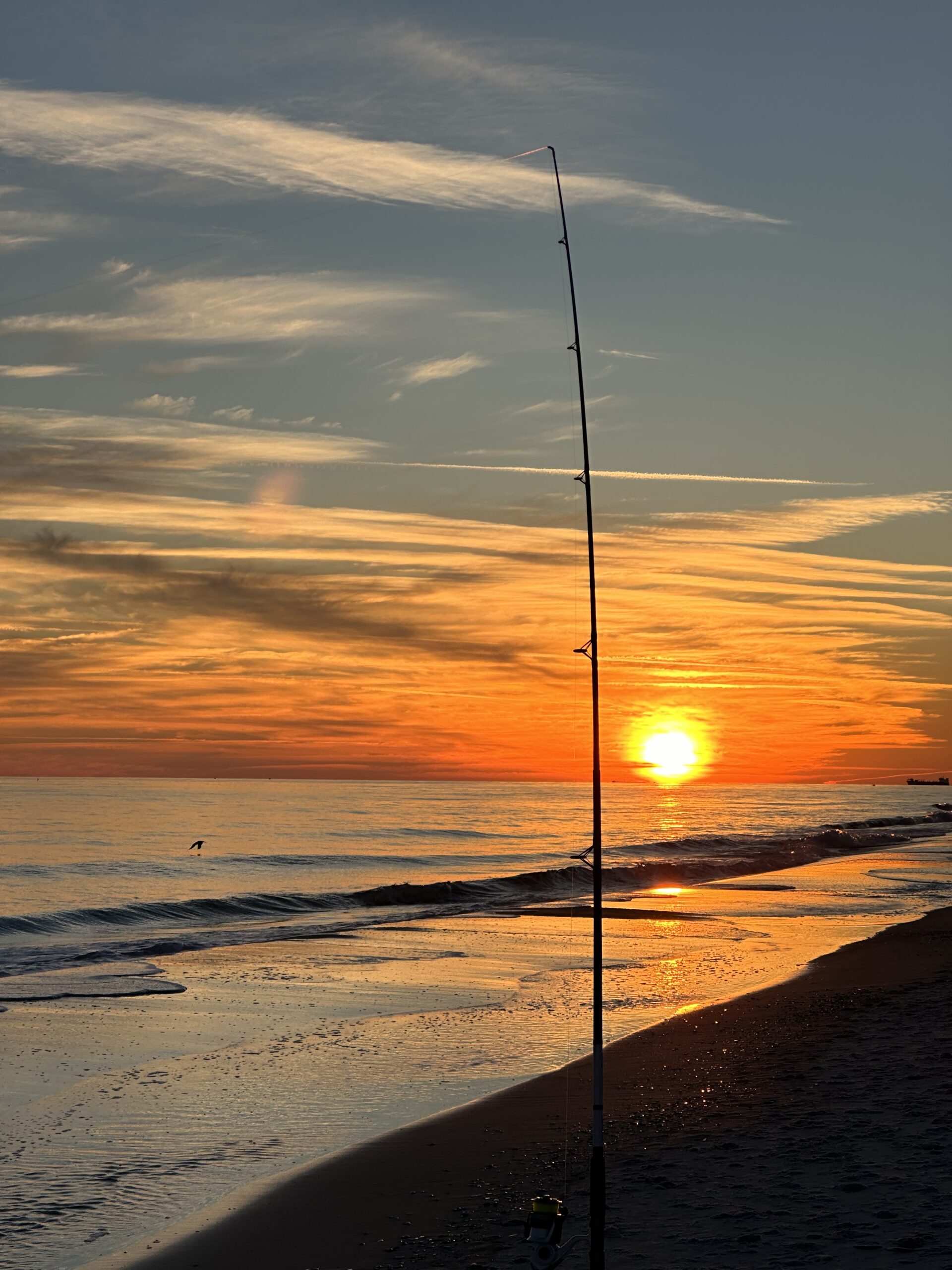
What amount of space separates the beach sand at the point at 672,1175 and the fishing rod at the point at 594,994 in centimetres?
82

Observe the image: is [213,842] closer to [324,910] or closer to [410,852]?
[410,852]

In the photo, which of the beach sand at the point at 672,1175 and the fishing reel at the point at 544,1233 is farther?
the beach sand at the point at 672,1175

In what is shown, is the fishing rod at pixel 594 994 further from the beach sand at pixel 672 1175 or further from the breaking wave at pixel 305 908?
the breaking wave at pixel 305 908

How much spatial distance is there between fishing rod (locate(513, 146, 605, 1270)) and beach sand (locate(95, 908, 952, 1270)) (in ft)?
2.70

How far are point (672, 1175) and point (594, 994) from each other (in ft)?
7.36

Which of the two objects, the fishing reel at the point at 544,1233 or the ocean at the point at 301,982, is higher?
the ocean at the point at 301,982

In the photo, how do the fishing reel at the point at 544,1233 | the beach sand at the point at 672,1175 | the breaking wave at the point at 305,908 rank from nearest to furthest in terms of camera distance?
the fishing reel at the point at 544,1233, the beach sand at the point at 672,1175, the breaking wave at the point at 305,908

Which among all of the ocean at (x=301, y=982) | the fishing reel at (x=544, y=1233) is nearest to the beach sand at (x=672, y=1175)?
the ocean at (x=301, y=982)

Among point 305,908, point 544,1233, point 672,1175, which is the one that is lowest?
point 544,1233

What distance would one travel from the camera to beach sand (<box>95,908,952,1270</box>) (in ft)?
22.1

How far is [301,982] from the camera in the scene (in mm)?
18500

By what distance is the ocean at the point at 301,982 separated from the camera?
9.46 meters

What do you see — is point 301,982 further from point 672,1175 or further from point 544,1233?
point 544,1233

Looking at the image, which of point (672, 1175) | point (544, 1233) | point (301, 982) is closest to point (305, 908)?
point (301, 982)
